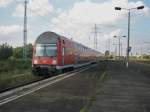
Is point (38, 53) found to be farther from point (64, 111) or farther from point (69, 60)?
point (64, 111)

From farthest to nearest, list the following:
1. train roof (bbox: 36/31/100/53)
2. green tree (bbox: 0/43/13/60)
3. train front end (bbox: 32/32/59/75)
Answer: green tree (bbox: 0/43/13/60), train roof (bbox: 36/31/100/53), train front end (bbox: 32/32/59/75)

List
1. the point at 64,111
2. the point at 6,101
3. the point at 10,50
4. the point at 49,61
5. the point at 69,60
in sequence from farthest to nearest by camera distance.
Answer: the point at 10,50, the point at 69,60, the point at 49,61, the point at 6,101, the point at 64,111

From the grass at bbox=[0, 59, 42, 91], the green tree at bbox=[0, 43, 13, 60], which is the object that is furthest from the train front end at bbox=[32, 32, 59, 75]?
the green tree at bbox=[0, 43, 13, 60]

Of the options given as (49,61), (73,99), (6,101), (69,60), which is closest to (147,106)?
(73,99)

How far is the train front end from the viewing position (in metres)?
27.9

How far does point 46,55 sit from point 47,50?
0.46m

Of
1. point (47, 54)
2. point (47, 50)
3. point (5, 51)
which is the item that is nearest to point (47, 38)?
point (47, 50)

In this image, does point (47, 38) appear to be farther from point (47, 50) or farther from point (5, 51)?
point (5, 51)

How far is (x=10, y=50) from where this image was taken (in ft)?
309

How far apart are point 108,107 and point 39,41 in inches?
715

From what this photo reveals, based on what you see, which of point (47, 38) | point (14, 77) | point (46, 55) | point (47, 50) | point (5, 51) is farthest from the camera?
point (5, 51)

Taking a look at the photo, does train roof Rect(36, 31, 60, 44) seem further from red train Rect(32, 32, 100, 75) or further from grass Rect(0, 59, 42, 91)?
grass Rect(0, 59, 42, 91)

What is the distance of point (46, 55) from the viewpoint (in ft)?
92.1

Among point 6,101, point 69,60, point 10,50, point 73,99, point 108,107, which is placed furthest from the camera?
point 10,50
